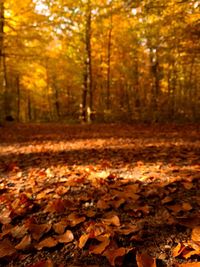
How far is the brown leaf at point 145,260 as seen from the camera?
1437 mm

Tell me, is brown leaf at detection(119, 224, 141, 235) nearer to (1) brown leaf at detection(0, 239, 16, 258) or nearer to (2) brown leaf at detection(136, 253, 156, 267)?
(2) brown leaf at detection(136, 253, 156, 267)

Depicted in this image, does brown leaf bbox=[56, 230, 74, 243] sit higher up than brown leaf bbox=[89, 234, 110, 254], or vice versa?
brown leaf bbox=[89, 234, 110, 254]

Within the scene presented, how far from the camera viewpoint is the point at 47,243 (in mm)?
1751

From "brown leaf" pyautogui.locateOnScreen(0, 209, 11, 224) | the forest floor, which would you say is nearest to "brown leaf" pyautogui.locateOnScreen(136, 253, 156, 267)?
the forest floor

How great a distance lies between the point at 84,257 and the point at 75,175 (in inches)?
72.1

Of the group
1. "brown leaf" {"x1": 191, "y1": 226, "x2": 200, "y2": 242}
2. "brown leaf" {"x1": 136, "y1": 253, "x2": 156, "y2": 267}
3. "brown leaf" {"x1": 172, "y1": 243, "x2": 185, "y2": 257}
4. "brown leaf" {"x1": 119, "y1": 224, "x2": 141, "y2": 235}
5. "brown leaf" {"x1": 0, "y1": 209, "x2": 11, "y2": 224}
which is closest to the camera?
"brown leaf" {"x1": 136, "y1": 253, "x2": 156, "y2": 267}

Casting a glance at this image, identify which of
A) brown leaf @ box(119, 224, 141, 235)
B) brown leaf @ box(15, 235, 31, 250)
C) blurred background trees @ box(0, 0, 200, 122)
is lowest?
brown leaf @ box(15, 235, 31, 250)

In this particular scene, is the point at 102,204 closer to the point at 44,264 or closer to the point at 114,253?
the point at 114,253

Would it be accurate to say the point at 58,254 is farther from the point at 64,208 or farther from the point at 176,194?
the point at 176,194

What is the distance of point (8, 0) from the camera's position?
10930mm

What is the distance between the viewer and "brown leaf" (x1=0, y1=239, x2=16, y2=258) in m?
1.65

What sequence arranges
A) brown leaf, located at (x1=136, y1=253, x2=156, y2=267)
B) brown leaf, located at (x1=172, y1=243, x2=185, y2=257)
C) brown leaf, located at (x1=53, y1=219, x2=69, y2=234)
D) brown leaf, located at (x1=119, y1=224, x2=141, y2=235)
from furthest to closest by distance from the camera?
brown leaf, located at (x1=53, y1=219, x2=69, y2=234) → brown leaf, located at (x1=119, y1=224, x2=141, y2=235) → brown leaf, located at (x1=172, y1=243, x2=185, y2=257) → brown leaf, located at (x1=136, y1=253, x2=156, y2=267)

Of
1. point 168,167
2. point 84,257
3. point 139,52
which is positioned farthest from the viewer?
point 139,52

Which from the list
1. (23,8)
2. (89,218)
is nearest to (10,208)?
(89,218)
